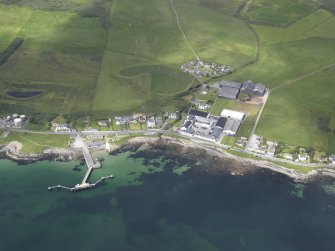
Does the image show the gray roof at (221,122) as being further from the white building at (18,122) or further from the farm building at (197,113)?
the white building at (18,122)

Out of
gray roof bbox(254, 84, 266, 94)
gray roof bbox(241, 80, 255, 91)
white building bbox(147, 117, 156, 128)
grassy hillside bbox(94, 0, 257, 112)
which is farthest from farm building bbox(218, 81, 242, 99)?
white building bbox(147, 117, 156, 128)

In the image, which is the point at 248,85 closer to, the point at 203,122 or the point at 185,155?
the point at 203,122

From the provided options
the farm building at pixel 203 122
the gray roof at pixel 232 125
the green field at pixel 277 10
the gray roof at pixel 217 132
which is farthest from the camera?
the green field at pixel 277 10

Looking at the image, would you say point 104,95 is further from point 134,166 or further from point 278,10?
point 278,10

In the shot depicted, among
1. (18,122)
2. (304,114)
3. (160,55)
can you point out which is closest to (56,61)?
(160,55)

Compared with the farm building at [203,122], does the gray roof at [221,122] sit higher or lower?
higher

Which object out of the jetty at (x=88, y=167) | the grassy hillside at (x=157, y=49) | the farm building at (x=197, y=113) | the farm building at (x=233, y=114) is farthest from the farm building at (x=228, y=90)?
the jetty at (x=88, y=167)
